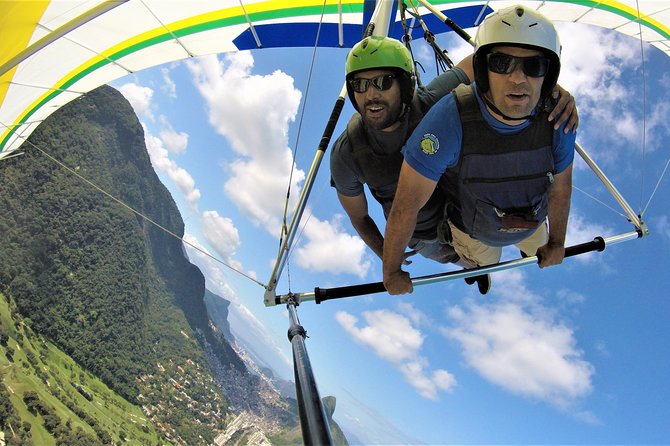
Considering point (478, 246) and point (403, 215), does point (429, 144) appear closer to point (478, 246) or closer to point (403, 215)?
point (403, 215)

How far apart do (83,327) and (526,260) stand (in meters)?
91.7

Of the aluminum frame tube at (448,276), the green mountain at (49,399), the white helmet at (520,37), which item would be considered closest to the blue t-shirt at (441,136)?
the white helmet at (520,37)

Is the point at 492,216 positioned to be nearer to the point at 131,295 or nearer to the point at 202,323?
the point at 131,295

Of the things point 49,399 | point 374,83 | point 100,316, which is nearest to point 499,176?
point 374,83

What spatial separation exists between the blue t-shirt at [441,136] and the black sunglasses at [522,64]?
14 centimetres

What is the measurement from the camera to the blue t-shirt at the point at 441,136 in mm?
1888

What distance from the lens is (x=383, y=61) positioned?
249cm

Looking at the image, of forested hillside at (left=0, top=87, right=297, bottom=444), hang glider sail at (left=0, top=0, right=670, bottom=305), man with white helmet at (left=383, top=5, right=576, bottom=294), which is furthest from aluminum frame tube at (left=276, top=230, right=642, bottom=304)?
forested hillside at (left=0, top=87, right=297, bottom=444)

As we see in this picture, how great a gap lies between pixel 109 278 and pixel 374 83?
333 ft

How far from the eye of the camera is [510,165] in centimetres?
210

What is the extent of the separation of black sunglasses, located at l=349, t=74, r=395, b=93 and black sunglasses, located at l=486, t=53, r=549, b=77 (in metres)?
0.65

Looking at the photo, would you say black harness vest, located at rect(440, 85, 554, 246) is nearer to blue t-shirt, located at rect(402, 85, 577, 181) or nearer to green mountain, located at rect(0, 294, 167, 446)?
blue t-shirt, located at rect(402, 85, 577, 181)

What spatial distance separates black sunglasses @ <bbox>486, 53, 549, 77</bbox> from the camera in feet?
6.24

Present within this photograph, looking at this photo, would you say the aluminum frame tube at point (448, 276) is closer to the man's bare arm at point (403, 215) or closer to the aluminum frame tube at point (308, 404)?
the man's bare arm at point (403, 215)
